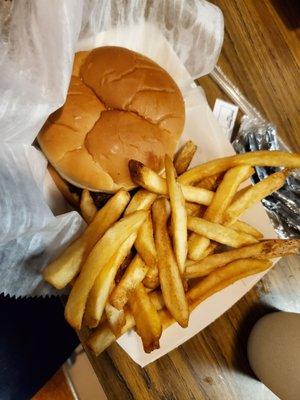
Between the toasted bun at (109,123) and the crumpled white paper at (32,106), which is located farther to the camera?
the toasted bun at (109,123)

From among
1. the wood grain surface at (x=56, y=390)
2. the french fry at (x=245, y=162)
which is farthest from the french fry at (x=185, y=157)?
the wood grain surface at (x=56, y=390)

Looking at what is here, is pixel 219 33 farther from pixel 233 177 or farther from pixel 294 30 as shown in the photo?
pixel 233 177

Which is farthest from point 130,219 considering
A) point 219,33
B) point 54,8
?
point 219,33

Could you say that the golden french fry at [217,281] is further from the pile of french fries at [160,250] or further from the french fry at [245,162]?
the french fry at [245,162]

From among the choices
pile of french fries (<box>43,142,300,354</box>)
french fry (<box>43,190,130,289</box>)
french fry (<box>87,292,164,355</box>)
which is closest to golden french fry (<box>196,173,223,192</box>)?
pile of french fries (<box>43,142,300,354</box>)

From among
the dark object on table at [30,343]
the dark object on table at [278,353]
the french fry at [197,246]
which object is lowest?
the dark object on table at [30,343]

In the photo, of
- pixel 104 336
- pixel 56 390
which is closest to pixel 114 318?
pixel 104 336

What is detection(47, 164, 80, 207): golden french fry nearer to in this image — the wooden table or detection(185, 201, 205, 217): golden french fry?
detection(185, 201, 205, 217): golden french fry
